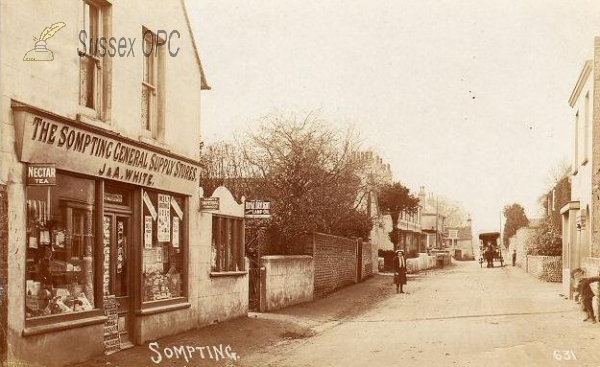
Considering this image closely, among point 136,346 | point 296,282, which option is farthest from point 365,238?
point 136,346

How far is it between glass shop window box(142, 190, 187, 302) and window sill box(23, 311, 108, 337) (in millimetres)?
1845

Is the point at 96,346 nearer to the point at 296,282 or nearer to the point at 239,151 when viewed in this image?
the point at 296,282

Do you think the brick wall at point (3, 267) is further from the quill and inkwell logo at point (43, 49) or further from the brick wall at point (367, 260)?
the brick wall at point (367, 260)

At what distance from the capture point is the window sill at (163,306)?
42.9 ft

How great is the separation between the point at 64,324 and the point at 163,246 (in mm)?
Result: 3904

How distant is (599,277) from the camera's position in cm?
1617

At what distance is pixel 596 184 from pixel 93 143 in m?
14.4

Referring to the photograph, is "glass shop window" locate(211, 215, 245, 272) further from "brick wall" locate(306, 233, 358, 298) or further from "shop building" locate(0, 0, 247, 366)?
"brick wall" locate(306, 233, 358, 298)

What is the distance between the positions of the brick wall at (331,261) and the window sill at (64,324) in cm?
1360

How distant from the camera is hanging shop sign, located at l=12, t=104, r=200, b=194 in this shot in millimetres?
9438

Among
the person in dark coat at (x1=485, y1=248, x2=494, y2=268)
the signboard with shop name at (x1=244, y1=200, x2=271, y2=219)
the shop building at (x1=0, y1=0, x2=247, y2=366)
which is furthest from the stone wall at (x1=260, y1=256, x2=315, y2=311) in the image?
the person in dark coat at (x1=485, y1=248, x2=494, y2=268)

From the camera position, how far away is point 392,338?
14375 mm

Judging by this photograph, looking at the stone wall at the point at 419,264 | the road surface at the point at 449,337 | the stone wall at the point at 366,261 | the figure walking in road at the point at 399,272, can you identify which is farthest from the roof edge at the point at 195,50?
the stone wall at the point at 419,264

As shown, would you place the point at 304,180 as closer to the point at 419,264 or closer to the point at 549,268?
the point at 549,268
